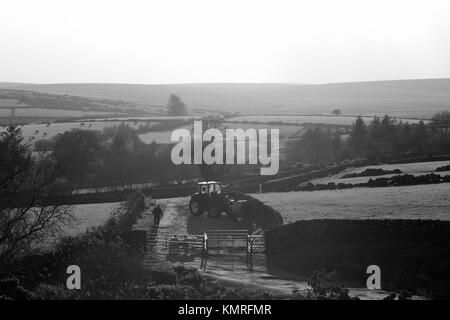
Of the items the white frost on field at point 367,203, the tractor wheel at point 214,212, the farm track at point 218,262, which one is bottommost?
the farm track at point 218,262

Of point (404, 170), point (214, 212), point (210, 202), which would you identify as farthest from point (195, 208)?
point (404, 170)

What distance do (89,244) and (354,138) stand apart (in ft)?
223

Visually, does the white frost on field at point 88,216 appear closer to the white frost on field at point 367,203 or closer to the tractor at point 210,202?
the tractor at point 210,202

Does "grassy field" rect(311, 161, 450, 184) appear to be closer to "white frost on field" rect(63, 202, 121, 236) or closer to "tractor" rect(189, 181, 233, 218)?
"tractor" rect(189, 181, 233, 218)

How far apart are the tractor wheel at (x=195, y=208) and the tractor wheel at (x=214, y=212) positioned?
576 mm

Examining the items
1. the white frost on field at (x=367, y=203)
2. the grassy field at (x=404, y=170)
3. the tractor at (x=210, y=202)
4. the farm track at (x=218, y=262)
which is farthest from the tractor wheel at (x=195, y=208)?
the grassy field at (x=404, y=170)

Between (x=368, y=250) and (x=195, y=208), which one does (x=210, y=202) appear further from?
(x=368, y=250)

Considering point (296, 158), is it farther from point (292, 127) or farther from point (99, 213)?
point (99, 213)

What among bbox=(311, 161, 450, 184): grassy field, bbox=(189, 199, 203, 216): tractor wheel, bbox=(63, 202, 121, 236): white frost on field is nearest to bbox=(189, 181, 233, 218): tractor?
bbox=(189, 199, 203, 216): tractor wheel

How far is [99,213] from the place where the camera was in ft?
139

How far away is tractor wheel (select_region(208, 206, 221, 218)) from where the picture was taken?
40844mm

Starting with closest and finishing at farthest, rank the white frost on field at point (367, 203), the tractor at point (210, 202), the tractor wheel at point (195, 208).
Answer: the white frost on field at point (367, 203), the tractor at point (210, 202), the tractor wheel at point (195, 208)

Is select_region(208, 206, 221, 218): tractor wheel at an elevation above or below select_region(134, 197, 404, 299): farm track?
above

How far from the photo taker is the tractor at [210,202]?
40.8 metres
